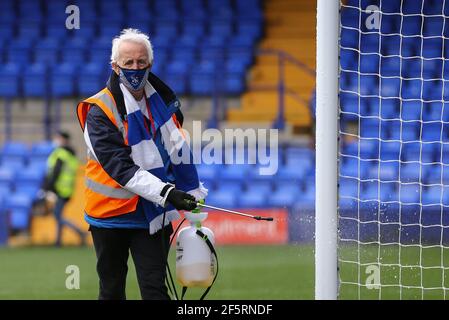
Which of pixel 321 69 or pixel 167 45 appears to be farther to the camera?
pixel 167 45

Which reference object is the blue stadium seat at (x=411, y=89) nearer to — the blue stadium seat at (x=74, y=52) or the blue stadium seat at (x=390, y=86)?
the blue stadium seat at (x=390, y=86)

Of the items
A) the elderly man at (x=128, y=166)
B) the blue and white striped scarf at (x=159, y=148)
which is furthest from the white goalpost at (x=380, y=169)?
the elderly man at (x=128, y=166)

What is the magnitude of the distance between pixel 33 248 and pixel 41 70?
428 centimetres

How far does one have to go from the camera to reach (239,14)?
19188mm

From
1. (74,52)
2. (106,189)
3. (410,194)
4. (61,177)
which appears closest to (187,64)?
(74,52)

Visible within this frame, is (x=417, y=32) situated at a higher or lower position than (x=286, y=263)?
higher

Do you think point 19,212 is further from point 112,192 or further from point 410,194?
point 112,192

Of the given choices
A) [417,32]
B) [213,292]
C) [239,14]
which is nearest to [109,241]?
[213,292]

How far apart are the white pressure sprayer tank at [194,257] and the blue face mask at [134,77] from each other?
30.2 inches

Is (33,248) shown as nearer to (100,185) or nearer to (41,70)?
(41,70)

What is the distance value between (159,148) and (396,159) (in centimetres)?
841

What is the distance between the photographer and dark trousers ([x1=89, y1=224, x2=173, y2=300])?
5609mm

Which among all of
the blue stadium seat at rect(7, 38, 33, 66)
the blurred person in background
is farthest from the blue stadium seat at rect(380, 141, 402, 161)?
the blue stadium seat at rect(7, 38, 33, 66)

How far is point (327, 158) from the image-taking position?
586 cm
